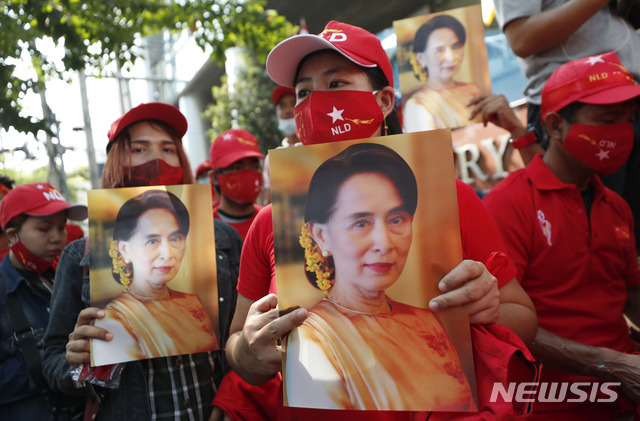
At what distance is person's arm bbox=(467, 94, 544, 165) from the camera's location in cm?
314

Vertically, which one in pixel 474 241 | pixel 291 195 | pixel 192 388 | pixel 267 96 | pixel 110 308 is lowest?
pixel 192 388

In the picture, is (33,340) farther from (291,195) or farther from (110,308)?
(291,195)

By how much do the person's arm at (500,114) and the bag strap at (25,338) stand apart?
2824 mm

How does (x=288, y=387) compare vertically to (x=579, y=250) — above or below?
below

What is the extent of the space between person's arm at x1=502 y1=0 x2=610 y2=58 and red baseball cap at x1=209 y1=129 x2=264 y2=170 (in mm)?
2908

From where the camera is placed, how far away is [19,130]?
4820 mm

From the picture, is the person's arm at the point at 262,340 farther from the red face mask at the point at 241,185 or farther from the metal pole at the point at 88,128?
the metal pole at the point at 88,128

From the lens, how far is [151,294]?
2057 millimetres

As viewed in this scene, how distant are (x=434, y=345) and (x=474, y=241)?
42 centimetres

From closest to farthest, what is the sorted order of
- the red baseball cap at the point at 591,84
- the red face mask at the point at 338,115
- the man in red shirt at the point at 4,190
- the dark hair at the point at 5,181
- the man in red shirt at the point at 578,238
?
the red face mask at the point at 338,115 < the man in red shirt at the point at 578,238 < the red baseball cap at the point at 591,84 < the man in red shirt at the point at 4,190 < the dark hair at the point at 5,181

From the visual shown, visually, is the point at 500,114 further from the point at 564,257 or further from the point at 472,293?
the point at 472,293

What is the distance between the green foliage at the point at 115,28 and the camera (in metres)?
5.25

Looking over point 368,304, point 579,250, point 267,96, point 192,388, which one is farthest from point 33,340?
point 267,96

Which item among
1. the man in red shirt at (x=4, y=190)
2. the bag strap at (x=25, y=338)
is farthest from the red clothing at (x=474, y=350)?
the man in red shirt at (x=4, y=190)
